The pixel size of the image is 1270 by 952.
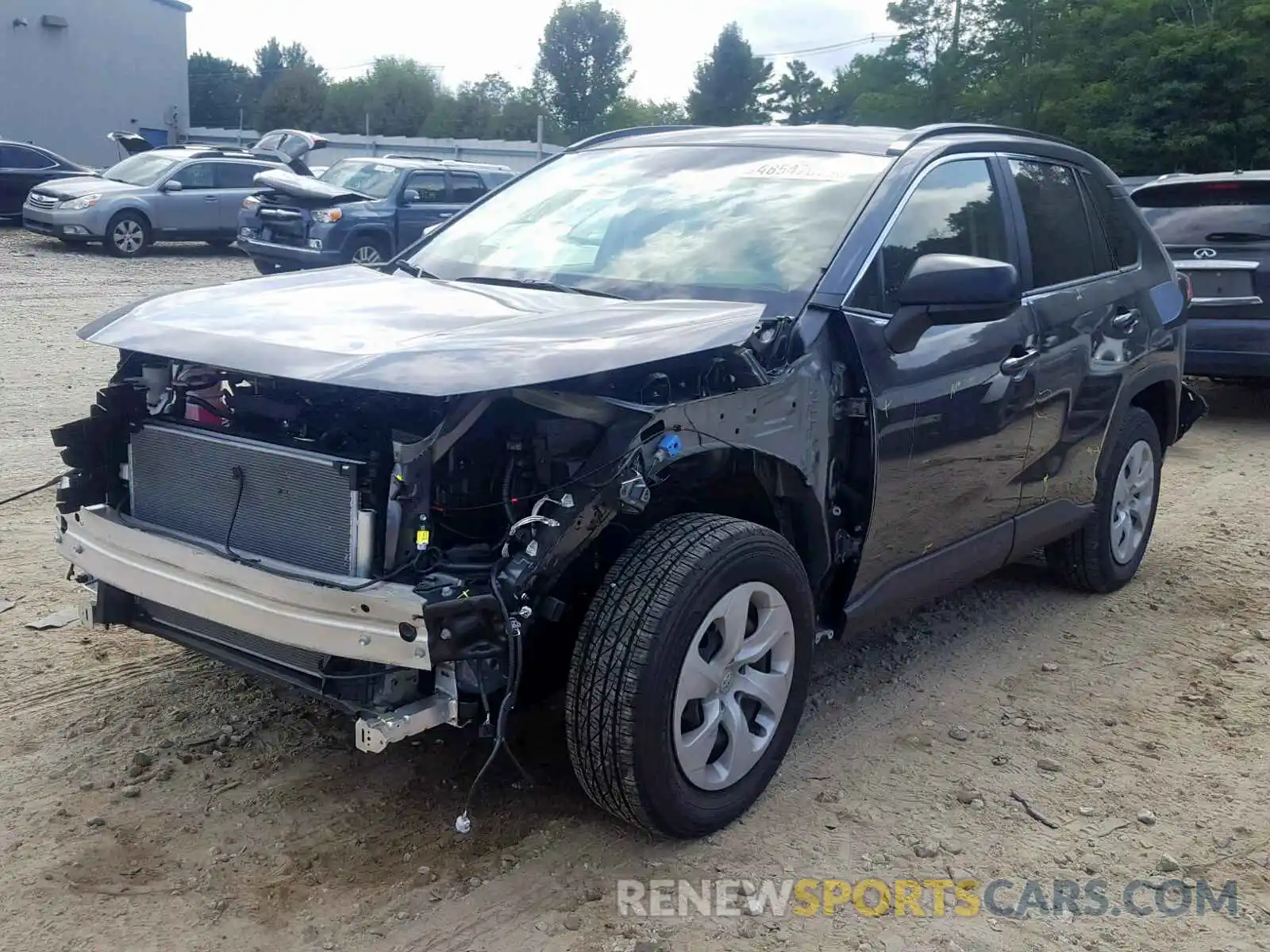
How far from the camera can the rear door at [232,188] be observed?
1862cm

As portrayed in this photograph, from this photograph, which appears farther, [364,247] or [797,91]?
[797,91]

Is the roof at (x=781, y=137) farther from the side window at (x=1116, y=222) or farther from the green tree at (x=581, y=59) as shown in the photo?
the green tree at (x=581, y=59)

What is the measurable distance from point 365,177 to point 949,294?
1401 centimetres

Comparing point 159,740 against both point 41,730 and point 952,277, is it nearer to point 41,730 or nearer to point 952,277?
point 41,730

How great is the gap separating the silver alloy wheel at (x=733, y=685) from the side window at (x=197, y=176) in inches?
678

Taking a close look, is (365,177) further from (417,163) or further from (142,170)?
(142,170)

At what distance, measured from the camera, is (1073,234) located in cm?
488

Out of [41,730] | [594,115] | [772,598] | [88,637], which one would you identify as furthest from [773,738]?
[594,115]

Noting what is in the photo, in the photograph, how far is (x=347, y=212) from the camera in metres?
15.1

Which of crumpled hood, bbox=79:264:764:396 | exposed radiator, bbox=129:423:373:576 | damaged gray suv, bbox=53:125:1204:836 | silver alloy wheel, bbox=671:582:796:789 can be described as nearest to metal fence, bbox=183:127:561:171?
damaged gray suv, bbox=53:125:1204:836

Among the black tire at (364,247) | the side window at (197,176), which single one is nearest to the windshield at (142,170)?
the side window at (197,176)

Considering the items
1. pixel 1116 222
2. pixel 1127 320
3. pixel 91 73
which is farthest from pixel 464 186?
pixel 91 73

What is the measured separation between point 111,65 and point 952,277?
46.1 meters

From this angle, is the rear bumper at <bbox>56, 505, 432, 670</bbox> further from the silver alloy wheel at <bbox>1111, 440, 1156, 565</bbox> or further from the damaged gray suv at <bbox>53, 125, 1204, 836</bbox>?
the silver alloy wheel at <bbox>1111, 440, 1156, 565</bbox>
